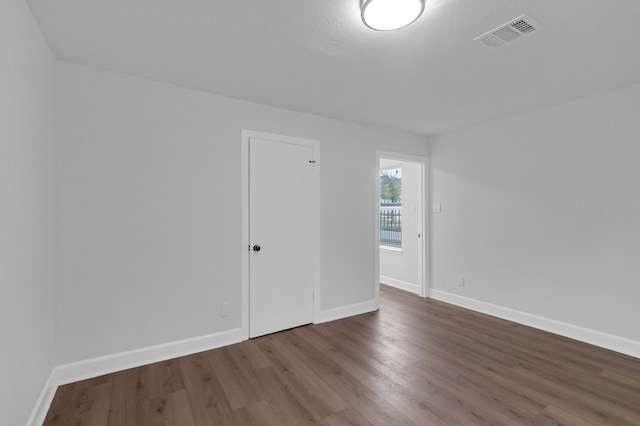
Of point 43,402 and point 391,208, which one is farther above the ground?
point 391,208

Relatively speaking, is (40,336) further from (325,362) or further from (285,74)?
(285,74)

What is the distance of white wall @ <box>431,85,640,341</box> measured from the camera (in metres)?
2.92

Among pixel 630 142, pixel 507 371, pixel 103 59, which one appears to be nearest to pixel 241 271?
pixel 103 59

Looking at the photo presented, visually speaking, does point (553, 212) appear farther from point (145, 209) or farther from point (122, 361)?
point (122, 361)

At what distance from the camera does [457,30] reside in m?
1.98

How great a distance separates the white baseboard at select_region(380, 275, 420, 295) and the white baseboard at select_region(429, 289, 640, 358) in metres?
0.43

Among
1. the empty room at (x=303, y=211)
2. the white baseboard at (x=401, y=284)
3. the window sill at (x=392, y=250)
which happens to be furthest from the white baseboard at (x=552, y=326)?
the window sill at (x=392, y=250)

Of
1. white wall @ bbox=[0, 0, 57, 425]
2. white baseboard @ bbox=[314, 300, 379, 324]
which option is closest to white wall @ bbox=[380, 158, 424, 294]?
white baseboard @ bbox=[314, 300, 379, 324]

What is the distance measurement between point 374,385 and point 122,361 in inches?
83.3

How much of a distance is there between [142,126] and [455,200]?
4.00 m

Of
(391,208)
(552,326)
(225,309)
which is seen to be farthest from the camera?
(391,208)

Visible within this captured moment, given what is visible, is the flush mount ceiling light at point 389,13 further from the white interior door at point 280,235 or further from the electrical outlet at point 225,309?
the electrical outlet at point 225,309

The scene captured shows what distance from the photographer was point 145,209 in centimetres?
269

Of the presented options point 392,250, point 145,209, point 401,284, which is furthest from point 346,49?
point 401,284
